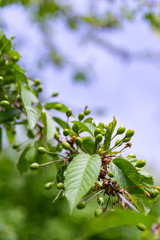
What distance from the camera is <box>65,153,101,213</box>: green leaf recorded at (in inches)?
33.7

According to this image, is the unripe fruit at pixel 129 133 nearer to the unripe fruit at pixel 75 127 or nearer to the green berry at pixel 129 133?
the green berry at pixel 129 133

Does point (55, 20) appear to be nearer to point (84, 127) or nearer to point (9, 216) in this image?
point (9, 216)

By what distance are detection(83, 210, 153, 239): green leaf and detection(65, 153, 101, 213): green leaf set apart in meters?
0.17

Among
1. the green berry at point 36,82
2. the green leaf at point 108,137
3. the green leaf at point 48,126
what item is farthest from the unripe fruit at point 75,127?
the green berry at point 36,82

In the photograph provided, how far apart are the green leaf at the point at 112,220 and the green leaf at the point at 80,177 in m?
0.17

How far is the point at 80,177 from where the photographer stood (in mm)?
922

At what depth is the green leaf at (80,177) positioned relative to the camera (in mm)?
856

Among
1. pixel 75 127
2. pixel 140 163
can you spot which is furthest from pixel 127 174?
pixel 75 127

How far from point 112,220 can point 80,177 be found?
275mm

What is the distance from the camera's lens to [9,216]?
538 centimetres

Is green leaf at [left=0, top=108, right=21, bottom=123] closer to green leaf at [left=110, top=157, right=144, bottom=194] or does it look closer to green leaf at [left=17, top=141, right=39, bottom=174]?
green leaf at [left=17, top=141, right=39, bottom=174]

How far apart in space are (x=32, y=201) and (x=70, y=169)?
24.3 feet

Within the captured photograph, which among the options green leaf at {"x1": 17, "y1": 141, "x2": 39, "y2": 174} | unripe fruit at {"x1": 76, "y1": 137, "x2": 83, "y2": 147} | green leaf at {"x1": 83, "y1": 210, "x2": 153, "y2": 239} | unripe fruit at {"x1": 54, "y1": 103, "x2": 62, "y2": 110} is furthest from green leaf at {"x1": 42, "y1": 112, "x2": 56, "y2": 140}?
green leaf at {"x1": 83, "y1": 210, "x2": 153, "y2": 239}

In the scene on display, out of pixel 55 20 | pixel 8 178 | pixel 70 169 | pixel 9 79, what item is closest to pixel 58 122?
pixel 9 79
